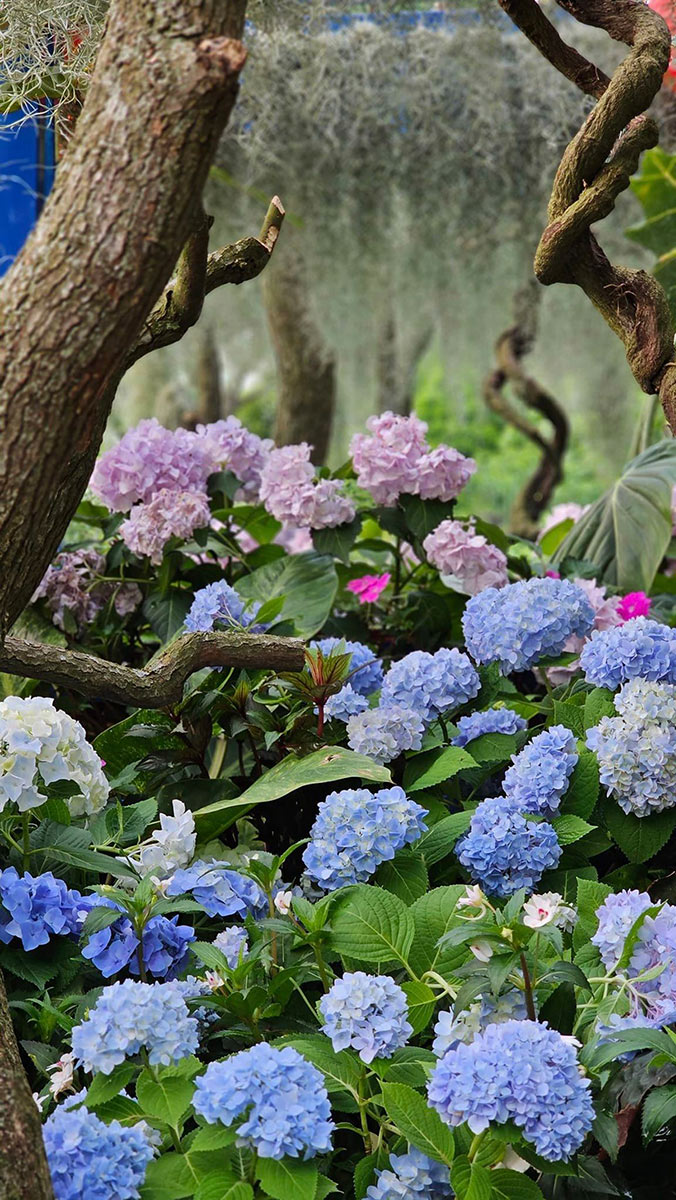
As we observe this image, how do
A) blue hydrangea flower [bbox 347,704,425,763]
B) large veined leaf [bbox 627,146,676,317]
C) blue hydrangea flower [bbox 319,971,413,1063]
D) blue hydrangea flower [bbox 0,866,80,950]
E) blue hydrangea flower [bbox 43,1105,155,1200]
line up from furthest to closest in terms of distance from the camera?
large veined leaf [bbox 627,146,676,317] < blue hydrangea flower [bbox 347,704,425,763] < blue hydrangea flower [bbox 0,866,80,950] < blue hydrangea flower [bbox 319,971,413,1063] < blue hydrangea flower [bbox 43,1105,155,1200]

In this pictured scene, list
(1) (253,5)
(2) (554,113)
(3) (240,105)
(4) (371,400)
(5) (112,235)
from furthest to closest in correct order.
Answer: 1. (4) (371,400)
2. (2) (554,113)
3. (3) (240,105)
4. (1) (253,5)
5. (5) (112,235)

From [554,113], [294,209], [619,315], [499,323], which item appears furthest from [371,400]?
[619,315]

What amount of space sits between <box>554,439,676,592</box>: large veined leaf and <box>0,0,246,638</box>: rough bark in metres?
1.10

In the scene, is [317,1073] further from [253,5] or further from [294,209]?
[294,209]

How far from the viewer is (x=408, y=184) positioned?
306 centimetres

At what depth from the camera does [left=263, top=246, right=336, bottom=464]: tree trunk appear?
360 cm

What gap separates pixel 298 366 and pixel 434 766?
10.0 feet

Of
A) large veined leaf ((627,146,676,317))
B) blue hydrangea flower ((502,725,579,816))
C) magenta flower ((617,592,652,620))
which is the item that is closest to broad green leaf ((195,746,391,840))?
blue hydrangea flower ((502,725,579,816))

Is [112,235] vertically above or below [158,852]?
above

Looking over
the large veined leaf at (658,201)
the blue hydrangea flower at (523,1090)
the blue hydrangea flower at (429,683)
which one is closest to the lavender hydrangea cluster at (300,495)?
the blue hydrangea flower at (429,683)

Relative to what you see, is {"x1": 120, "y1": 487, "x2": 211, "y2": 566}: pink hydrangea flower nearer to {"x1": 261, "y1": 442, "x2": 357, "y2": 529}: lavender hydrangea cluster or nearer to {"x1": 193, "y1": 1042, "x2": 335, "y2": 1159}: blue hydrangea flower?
{"x1": 261, "y1": 442, "x2": 357, "y2": 529}: lavender hydrangea cluster

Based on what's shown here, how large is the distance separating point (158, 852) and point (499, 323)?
300cm

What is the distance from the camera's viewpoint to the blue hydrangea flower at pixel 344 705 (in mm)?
1093

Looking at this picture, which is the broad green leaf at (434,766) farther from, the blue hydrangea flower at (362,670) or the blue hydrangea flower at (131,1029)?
the blue hydrangea flower at (131,1029)
